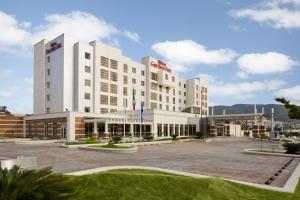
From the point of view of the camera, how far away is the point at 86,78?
70375mm

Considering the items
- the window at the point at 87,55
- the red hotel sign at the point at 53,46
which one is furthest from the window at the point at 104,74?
the red hotel sign at the point at 53,46

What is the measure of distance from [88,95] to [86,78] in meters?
3.80

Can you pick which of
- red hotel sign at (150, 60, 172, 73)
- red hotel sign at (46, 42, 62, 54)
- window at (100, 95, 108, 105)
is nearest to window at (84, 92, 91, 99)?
window at (100, 95, 108, 105)

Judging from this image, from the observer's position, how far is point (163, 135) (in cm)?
7488

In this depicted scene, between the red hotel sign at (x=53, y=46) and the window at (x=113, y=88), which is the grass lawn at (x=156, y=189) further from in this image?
the window at (x=113, y=88)

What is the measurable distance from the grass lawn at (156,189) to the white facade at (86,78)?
179ft

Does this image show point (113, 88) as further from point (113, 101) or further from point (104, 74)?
point (104, 74)

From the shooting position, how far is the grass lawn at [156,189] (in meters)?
10.8

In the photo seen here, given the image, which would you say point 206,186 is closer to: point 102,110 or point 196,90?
point 102,110

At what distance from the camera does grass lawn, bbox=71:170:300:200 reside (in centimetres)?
1079

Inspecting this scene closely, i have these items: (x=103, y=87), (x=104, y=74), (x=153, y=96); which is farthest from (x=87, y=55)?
(x=153, y=96)

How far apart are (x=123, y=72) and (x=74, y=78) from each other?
553 inches

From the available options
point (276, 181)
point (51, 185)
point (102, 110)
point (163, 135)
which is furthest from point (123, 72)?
Answer: point (51, 185)

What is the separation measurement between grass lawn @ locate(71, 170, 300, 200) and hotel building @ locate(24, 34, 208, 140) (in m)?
47.4
